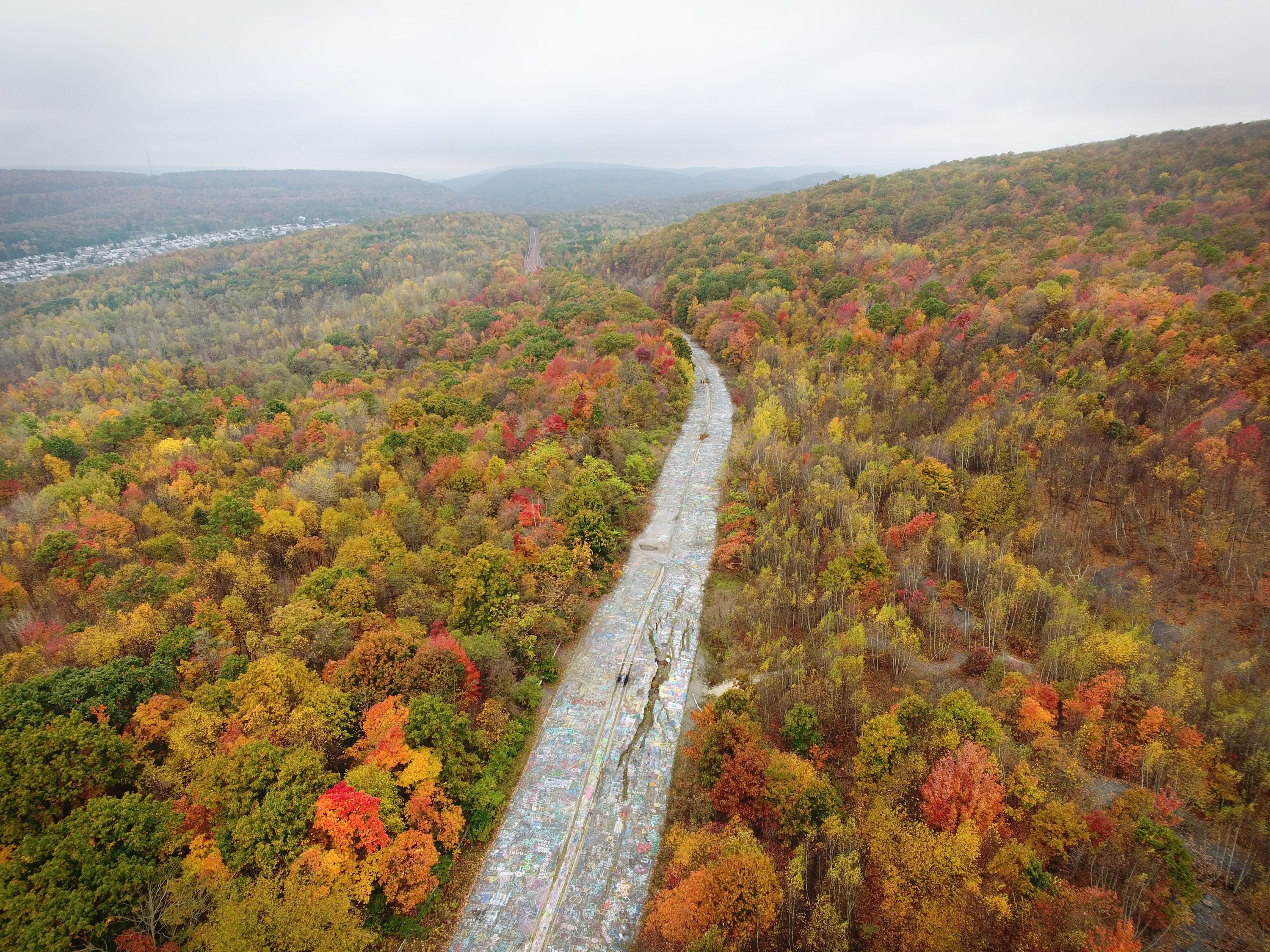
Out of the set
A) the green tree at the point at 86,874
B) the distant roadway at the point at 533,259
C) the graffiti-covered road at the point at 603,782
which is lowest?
the graffiti-covered road at the point at 603,782

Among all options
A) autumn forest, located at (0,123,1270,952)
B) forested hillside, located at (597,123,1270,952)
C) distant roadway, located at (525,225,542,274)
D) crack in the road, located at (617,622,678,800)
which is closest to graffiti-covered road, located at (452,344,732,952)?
crack in the road, located at (617,622,678,800)

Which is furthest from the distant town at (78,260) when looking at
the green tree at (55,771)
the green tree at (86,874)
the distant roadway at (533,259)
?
the green tree at (86,874)

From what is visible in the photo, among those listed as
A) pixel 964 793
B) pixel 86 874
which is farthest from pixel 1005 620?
pixel 86 874

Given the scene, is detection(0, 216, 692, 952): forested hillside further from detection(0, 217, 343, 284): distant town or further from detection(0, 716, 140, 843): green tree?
detection(0, 217, 343, 284): distant town

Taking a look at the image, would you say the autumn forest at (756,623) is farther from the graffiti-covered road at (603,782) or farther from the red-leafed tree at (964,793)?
the graffiti-covered road at (603,782)

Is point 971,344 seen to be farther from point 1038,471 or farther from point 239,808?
point 239,808

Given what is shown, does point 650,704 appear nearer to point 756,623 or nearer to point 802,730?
point 756,623
